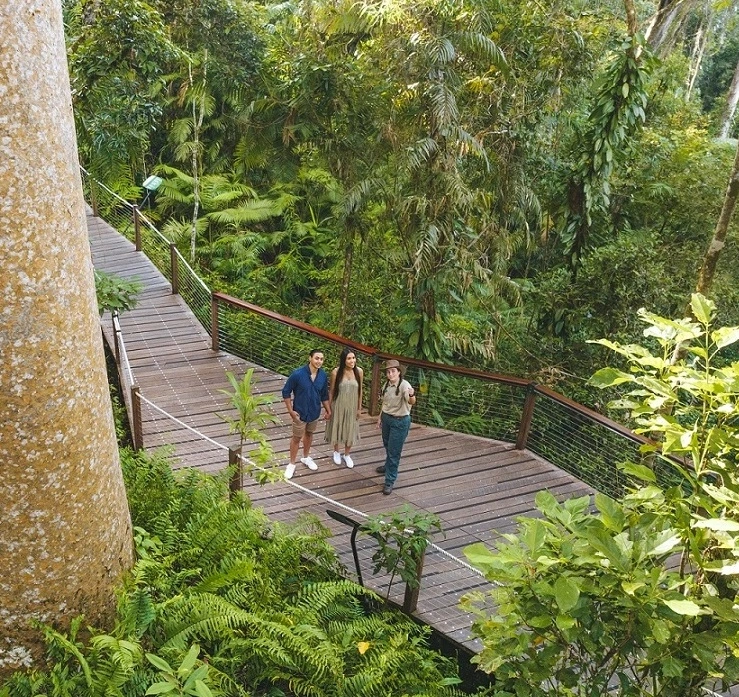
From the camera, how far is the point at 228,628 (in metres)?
4.00

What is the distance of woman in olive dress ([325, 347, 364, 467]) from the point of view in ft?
21.5

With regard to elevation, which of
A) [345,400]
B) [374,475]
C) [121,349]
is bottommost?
[374,475]

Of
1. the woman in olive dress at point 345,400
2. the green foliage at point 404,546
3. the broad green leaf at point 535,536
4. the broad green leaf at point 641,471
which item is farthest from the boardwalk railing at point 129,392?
the broad green leaf at point 641,471

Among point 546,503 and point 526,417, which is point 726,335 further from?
point 526,417

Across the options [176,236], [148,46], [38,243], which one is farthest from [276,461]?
[176,236]

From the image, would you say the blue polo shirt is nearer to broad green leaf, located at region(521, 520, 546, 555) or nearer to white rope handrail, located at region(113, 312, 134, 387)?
white rope handrail, located at region(113, 312, 134, 387)

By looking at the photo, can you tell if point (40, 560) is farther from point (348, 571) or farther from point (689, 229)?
point (689, 229)

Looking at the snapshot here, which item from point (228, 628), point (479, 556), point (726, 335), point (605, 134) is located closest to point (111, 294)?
point (228, 628)

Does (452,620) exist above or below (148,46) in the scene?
below

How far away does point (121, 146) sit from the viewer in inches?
349

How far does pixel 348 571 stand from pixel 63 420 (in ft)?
9.44

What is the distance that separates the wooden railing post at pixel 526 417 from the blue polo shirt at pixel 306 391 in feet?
7.17

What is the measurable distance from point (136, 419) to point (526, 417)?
13.0ft

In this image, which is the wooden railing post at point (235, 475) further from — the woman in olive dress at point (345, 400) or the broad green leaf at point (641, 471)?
the broad green leaf at point (641, 471)
